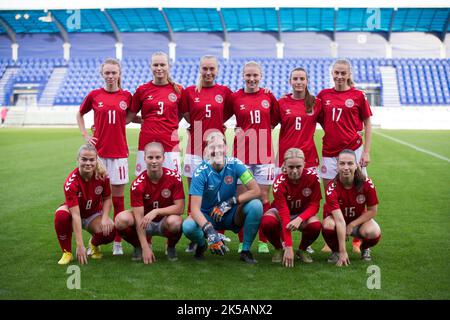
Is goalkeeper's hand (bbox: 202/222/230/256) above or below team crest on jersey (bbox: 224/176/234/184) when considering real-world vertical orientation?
below

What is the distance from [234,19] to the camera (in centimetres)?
3195

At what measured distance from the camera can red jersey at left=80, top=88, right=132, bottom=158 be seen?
515cm

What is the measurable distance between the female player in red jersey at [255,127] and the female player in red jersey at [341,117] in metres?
0.50

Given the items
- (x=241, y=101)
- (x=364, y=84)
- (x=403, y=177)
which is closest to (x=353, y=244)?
(x=241, y=101)

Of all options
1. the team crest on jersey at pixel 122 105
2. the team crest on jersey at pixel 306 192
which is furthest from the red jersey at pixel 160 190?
the team crest on jersey at pixel 306 192

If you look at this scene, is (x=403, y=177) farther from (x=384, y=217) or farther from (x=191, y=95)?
(x=191, y=95)

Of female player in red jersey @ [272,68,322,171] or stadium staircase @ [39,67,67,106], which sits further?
stadium staircase @ [39,67,67,106]

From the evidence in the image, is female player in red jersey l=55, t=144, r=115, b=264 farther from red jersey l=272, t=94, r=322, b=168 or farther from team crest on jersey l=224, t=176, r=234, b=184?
red jersey l=272, t=94, r=322, b=168

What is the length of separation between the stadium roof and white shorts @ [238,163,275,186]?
26.0m

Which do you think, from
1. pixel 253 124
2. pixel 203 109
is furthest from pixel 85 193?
pixel 253 124

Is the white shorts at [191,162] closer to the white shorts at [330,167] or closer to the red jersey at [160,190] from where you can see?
the red jersey at [160,190]

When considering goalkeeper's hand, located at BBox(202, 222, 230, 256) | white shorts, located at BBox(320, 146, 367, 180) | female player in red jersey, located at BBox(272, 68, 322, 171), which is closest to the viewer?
goalkeeper's hand, located at BBox(202, 222, 230, 256)

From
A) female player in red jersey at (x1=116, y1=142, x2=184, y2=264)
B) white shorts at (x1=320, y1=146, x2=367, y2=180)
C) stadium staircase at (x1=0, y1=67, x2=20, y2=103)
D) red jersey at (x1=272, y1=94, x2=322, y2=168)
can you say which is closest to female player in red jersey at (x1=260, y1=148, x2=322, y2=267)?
Answer: red jersey at (x1=272, y1=94, x2=322, y2=168)

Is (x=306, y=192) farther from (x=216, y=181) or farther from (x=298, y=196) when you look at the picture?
(x=216, y=181)
